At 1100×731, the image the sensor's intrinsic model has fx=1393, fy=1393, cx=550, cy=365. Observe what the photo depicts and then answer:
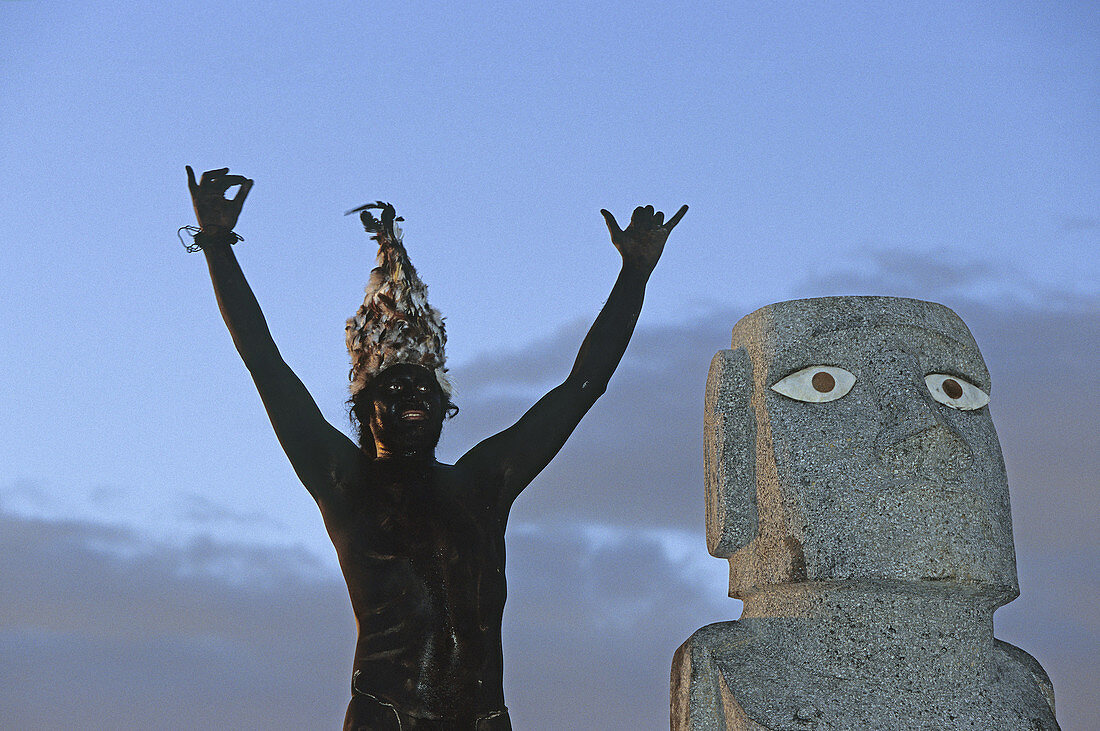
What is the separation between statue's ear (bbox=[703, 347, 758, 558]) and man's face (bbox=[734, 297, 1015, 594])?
0.22 ft

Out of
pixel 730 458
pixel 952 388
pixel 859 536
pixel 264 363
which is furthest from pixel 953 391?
pixel 264 363

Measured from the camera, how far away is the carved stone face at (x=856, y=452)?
5887mm

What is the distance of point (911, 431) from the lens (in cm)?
600

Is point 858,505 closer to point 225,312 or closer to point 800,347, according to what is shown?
point 800,347

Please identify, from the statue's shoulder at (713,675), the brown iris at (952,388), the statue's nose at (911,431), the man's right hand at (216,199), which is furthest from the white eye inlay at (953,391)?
the man's right hand at (216,199)

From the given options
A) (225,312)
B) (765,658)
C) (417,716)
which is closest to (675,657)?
(765,658)

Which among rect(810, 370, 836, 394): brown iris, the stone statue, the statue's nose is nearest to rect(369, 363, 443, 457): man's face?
the stone statue

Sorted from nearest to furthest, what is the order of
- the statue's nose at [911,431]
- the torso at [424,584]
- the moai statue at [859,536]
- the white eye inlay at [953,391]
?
the torso at [424,584] → the moai statue at [859,536] → the statue's nose at [911,431] → the white eye inlay at [953,391]

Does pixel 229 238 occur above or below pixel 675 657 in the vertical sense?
above

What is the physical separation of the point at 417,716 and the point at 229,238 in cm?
224

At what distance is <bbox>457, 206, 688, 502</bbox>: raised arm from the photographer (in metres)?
6.08

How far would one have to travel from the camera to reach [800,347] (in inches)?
247

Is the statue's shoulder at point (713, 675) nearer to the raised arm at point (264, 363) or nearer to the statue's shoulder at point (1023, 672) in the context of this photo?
the statue's shoulder at point (1023, 672)

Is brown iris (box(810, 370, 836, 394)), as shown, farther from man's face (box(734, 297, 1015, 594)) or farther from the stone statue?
the stone statue
